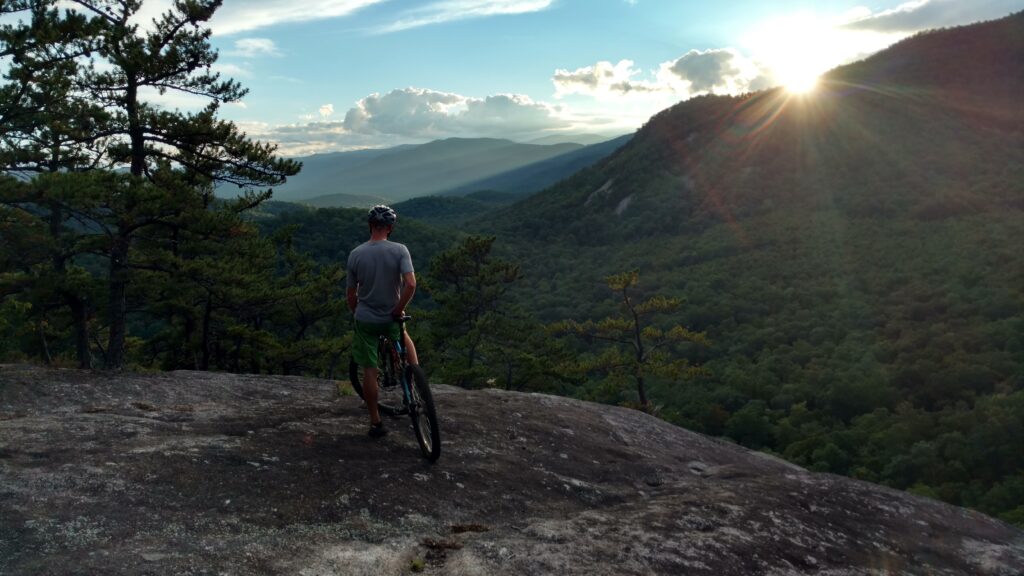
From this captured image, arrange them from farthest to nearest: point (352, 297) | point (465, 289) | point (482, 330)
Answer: point (465, 289) → point (482, 330) → point (352, 297)

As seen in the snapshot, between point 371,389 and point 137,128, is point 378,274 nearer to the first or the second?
point 371,389

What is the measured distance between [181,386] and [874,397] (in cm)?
4770

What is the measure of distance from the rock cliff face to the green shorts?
2.94ft

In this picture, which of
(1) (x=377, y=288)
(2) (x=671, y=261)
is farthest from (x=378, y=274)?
(2) (x=671, y=261)

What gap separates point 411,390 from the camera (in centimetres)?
612

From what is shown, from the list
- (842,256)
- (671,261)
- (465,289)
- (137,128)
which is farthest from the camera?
(671,261)

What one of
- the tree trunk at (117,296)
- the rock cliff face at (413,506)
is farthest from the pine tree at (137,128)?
the rock cliff face at (413,506)

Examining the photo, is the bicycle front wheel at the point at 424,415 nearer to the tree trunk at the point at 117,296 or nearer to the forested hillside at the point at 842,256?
the tree trunk at the point at 117,296

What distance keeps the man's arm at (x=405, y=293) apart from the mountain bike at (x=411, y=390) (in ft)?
0.32

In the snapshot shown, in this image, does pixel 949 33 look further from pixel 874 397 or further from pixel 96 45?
pixel 96 45

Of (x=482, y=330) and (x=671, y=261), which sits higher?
(x=482, y=330)

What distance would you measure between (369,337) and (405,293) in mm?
672

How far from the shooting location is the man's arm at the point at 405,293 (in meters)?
6.08

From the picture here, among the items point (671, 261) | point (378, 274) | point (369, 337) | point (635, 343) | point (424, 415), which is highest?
point (378, 274)
